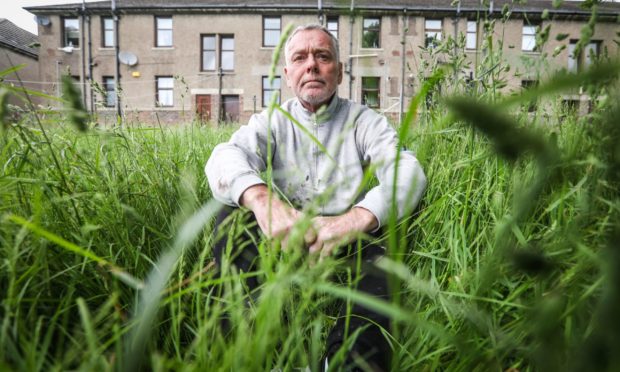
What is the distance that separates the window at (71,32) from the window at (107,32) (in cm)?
118

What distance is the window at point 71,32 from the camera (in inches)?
629

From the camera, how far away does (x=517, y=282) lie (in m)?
0.86

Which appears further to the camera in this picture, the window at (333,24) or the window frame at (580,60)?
the window at (333,24)

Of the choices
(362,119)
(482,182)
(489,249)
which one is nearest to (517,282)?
(489,249)

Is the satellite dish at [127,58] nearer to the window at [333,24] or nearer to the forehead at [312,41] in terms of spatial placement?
the window at [333,24]

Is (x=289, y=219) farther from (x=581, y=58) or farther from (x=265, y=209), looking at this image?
(x=581, y=58)

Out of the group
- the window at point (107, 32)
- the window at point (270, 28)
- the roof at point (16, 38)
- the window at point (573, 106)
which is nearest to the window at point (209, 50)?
the window at point (270, 28)

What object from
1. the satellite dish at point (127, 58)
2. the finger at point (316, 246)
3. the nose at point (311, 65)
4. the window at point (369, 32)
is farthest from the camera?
the satellite dish at point (127, 58)

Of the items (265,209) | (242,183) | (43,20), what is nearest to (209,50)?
(43,20)

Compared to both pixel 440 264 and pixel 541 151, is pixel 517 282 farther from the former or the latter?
pixel 541 151

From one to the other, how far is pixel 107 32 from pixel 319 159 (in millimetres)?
18372

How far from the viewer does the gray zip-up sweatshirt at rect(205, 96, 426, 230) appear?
1.34 metres

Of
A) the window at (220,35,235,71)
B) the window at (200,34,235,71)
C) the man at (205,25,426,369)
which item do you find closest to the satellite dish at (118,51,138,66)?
the window at (200,34,235,71)

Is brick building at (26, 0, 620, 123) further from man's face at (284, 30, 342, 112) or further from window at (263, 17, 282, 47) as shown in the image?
man's face at (284, 30, 342, 112)
